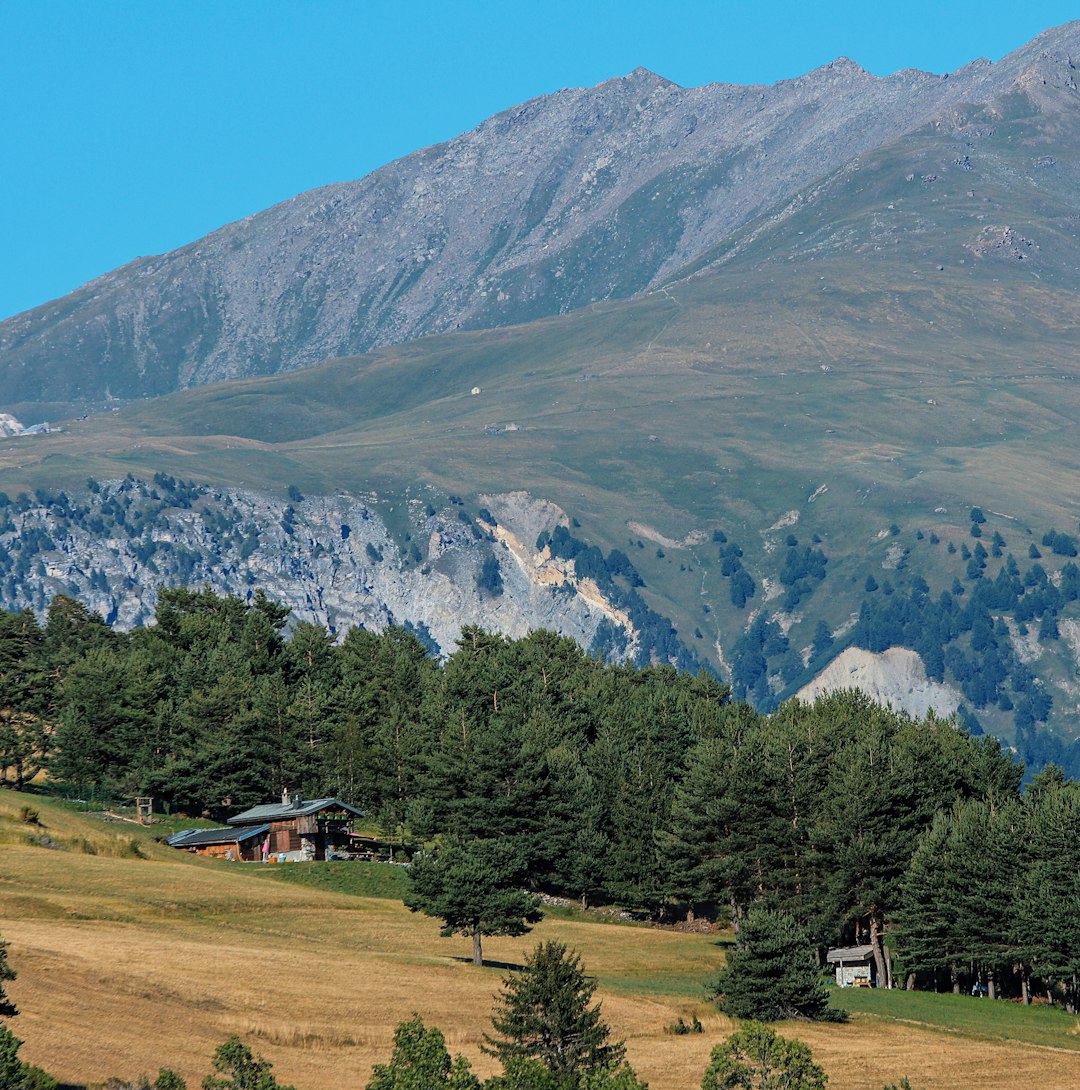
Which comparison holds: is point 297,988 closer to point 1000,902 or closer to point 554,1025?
point 554,1025

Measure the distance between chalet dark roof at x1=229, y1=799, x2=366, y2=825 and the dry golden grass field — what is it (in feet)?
65.8

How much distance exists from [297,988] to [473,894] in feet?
73.7

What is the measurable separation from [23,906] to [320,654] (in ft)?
338

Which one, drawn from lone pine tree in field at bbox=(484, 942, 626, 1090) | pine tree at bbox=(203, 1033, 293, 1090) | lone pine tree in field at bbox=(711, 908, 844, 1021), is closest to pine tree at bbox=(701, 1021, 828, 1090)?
lone pine tree in field at bbox=(484, 942, 626, 1090)

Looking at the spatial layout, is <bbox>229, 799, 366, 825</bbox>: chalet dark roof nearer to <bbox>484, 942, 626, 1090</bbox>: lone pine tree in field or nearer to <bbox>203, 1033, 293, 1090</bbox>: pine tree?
<bbox>484, 942, 626, 1090</bbox>: lone pine tree in field

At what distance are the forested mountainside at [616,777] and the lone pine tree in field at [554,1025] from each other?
38043mm

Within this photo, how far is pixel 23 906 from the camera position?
93438 mm

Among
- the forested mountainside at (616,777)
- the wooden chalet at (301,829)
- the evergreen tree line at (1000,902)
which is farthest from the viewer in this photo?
the wooden chalet at (301,829)

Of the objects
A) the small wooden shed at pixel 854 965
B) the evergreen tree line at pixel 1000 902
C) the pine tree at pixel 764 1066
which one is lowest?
the pine tree at pixel 764 1066

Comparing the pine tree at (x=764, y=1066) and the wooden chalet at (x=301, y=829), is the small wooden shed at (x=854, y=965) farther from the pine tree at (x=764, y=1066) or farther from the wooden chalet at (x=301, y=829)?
the pine tree at (x=764, y=1066)

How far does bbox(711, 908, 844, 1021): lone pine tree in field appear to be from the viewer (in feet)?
285

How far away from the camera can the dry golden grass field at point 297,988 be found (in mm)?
66938

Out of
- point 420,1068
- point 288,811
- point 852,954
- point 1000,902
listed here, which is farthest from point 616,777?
point 420,1068

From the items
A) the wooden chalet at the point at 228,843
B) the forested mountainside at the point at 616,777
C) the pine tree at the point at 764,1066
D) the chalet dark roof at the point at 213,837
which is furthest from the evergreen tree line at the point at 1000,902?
the pine tree at the point at 764,1066
